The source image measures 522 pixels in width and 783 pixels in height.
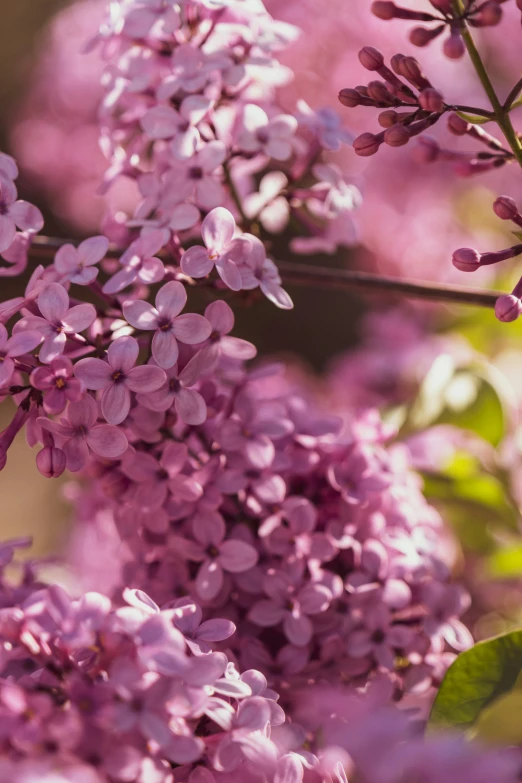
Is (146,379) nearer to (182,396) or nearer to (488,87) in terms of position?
(182,396)

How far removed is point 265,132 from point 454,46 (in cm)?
15

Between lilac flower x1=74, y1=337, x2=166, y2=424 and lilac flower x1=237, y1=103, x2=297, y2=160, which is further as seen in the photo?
lilac flower x1=237, y1=103, x2=297, y2=160

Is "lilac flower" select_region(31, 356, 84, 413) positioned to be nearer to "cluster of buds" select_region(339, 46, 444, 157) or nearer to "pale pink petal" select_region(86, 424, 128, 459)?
"pale pink petal" select_region(86, 424, 128, 459)

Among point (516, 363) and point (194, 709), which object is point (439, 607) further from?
point (516, 363)

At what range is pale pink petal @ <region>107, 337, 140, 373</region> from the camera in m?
0.40

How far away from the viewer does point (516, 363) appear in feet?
2.92

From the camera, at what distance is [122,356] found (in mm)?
401

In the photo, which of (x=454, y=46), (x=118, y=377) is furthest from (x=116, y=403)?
(x=454, y=46)

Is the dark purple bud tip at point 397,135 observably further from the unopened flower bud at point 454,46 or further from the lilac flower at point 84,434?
the lilac flower at point 84,434

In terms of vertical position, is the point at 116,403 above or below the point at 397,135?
below

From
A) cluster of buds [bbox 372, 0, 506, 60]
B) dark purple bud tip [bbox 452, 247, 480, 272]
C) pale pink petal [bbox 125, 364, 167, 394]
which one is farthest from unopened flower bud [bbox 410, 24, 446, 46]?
pale pink petal [bbox 125, 364, 167, 394]

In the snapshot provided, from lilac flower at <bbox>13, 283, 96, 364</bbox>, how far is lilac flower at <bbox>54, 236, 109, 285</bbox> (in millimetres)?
24

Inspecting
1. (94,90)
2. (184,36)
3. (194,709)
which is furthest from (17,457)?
(194,709)

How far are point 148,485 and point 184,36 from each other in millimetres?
275
